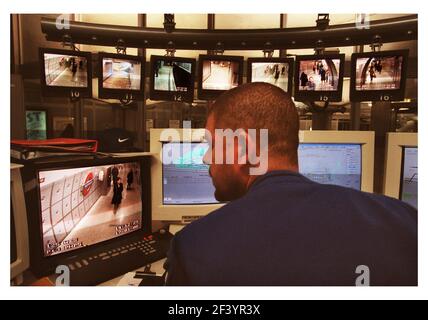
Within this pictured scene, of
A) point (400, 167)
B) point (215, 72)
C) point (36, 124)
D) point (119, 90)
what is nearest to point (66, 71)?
point (119, 90)

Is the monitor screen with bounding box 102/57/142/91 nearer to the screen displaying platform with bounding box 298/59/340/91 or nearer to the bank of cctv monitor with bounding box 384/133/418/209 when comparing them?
the screen displaying platform with bounding box 298/59/340/91

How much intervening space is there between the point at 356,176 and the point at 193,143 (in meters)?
0.80

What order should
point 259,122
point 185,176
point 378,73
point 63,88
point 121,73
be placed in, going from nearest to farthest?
1. point 259,122
2. point 185,176
3. point 378,73
4. point 63,88
5. point 121,73

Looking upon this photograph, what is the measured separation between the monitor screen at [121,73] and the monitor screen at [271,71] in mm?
885

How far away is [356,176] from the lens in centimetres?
144

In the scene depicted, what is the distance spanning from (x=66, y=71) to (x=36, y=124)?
0.62 m

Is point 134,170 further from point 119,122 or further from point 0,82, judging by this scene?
point 119,122

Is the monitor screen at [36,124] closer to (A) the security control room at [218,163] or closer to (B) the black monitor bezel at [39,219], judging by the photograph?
(A) the security control room at [218,163]

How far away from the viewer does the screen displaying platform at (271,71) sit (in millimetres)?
2213

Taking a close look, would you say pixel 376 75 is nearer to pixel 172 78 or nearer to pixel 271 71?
pixel 271 71

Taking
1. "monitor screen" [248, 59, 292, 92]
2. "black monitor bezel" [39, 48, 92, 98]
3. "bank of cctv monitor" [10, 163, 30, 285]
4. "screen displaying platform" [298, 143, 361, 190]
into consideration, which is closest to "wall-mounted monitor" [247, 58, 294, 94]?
"monitor screen" [248, 59, 292, 92]

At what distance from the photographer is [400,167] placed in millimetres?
1386

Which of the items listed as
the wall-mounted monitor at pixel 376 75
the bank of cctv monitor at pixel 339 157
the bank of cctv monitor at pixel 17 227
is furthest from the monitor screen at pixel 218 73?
the bank of cctv monitor at pixel 17 227

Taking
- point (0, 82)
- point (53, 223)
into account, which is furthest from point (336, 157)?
point (0, 82)
